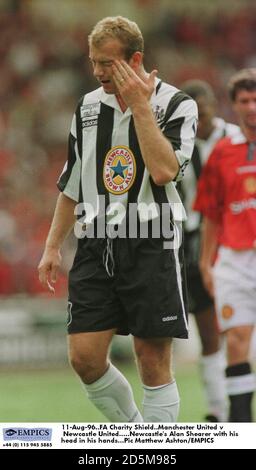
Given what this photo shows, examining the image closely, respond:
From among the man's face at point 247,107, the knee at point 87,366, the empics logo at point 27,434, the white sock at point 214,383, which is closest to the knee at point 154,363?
the knee at point 87,366

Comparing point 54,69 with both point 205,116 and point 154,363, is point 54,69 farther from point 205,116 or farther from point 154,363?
point 154,363

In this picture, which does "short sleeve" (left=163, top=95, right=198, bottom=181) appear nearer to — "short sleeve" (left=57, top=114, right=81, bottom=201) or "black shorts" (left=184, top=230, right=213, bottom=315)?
"short sleeve" (left=57, top=114, right=81, bottom=201)

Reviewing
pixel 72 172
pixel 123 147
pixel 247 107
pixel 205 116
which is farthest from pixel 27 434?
pixel 205 116

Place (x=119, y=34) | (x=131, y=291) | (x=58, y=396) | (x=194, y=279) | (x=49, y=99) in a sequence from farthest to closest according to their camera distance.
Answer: (x=49, y=99)
(x=58, y=396)
(x=194, y=279)
(x=131, y=291)
(x=119, y=34)

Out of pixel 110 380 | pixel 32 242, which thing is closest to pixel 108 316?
→ pixel 110 380

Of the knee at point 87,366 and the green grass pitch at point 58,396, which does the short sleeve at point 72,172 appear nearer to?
the knee at point 87,366

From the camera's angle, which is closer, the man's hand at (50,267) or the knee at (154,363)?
the knee at (154,363)

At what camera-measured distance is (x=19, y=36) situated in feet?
49.2

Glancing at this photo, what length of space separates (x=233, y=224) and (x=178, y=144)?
132 centimetres

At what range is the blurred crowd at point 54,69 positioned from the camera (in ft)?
44.2

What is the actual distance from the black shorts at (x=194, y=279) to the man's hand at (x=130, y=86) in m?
2.50

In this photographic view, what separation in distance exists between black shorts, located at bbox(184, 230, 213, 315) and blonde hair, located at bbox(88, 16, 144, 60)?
8.08 ft

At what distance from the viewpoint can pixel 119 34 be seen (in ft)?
13.6

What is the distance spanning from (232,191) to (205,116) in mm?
897
